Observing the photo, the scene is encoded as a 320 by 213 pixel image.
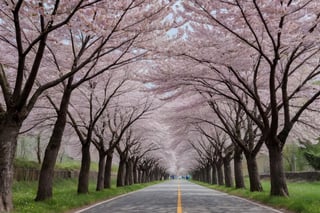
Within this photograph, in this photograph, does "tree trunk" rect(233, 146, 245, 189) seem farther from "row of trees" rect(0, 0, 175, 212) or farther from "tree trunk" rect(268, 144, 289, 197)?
"tree trunk" rect(268, 144, 289, 197)

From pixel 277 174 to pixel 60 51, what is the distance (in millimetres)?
10807

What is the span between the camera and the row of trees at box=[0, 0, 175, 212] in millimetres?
9680

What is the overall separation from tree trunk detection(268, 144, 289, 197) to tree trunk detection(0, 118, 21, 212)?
10.6 metres

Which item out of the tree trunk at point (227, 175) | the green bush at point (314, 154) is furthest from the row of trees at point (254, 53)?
the green bush at point (314, 154)

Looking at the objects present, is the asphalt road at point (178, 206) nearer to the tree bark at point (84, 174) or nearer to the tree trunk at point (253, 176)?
the tree bark at point (84, 174)

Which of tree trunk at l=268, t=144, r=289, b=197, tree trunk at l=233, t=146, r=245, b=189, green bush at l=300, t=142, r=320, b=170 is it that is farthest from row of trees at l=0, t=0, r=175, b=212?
green bush at l=300, t=142, r=320, b=170

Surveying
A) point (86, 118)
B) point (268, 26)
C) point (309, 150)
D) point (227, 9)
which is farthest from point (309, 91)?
point (309, 150)

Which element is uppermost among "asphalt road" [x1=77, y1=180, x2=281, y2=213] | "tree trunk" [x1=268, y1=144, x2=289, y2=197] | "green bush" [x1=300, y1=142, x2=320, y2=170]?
"green bush" [x1=300, y1=142, x2=320, y2=170]

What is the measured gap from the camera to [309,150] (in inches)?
1775

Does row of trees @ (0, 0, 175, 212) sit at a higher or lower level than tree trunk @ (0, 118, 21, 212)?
higher

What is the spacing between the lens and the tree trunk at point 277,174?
15313 millimetres

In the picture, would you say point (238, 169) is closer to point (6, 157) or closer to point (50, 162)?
point (50, 162)

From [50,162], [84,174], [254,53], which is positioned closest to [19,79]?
[50,162]

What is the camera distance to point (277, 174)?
15.6m
